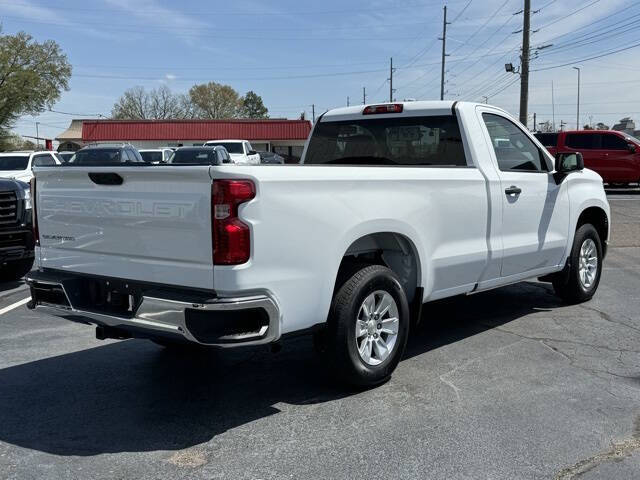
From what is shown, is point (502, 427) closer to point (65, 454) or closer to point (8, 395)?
point (65, 454)

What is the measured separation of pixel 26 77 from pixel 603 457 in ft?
205

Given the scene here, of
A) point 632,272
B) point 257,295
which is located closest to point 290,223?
point 257,295

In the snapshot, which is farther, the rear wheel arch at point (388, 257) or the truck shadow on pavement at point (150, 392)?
the rear wheel arch at point (388, 257)

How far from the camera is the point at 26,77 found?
57.1m

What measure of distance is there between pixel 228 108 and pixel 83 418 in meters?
108

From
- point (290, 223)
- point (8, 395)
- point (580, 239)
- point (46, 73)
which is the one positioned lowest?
point (8, 395)

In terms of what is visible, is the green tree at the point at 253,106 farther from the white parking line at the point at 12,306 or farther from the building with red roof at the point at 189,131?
the white parking line at the point at 12,306

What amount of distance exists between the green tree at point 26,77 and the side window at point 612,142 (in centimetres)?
5114

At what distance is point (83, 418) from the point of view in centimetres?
420

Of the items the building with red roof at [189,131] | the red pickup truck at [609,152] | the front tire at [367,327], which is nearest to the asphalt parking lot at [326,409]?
the front tire at [367,327]

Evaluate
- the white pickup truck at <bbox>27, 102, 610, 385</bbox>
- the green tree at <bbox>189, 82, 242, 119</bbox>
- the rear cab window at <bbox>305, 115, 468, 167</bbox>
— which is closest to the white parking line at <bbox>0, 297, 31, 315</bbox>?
the white pickup truck at <bbox>27, 102, 610, 385</bbox>

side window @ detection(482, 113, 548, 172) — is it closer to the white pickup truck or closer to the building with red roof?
the white pickup truck

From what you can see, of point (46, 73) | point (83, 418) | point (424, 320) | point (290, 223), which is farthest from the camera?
point (46, 73)

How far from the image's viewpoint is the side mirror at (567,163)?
6441mm
